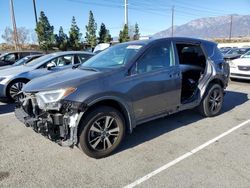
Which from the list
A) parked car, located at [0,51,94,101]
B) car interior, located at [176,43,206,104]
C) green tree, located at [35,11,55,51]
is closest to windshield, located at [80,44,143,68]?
car interior, located at [176,43,206,104]

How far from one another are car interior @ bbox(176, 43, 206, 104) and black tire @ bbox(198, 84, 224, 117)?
296 millimetres

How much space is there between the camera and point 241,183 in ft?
9.61

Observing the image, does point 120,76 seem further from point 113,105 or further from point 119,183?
point 119,183

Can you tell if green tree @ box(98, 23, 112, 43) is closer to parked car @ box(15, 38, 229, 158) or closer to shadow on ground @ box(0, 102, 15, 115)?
shadow on ground @ box(0, 102, 15, 115)

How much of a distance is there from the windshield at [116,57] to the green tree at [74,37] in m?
31.3

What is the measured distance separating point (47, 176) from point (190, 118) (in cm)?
337

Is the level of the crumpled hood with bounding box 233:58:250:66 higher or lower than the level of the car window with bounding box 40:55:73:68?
lower

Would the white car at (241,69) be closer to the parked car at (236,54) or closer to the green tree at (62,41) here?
the parked car at (236,54)

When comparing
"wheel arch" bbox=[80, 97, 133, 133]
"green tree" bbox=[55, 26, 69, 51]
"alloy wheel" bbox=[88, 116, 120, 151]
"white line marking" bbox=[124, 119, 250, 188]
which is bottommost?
"white line marking" bbox=[124, 119, 250, 188]

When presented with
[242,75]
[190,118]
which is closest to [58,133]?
[190,118]

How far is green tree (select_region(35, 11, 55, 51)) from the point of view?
1233 inches

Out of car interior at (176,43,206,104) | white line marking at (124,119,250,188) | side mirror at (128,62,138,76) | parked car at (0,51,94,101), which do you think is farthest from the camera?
parked car at (0,51,94,101)

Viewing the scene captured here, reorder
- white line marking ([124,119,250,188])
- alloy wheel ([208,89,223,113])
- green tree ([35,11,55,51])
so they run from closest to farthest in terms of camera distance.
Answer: white line marking ([124,119,250,188]) < alloy wheel ([208,89,223,113]) < green tree ([35,11,55,51])

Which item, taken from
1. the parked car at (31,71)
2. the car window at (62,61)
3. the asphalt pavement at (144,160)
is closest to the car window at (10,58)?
the parked car at (31,71)
